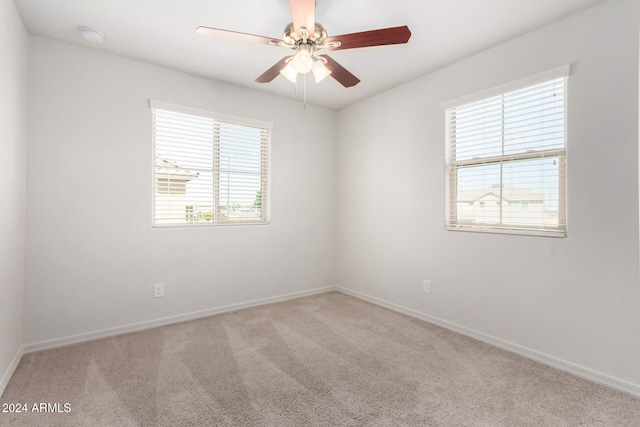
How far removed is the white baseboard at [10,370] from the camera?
1.98 m

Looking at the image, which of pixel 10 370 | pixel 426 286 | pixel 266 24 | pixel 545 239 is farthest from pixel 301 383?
Answer: pixel 266 24

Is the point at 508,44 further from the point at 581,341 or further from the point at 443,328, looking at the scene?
the point at 443,328

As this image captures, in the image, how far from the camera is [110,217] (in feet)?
9.42

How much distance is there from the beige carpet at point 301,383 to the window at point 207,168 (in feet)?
4.05

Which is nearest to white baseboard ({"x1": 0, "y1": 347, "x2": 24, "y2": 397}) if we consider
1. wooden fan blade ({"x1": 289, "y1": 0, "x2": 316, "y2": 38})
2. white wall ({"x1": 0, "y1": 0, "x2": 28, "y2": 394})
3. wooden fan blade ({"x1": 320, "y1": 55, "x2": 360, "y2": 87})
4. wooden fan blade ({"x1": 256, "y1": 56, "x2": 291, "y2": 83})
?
white wall ({"x1": 0, "y1": 0, "x2": 28, "y2": 394})

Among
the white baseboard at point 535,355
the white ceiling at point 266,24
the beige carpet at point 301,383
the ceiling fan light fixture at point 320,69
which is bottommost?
the beige carpet at point 301,383

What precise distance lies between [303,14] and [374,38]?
1.47 feet

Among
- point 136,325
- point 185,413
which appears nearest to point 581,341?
point 185,413

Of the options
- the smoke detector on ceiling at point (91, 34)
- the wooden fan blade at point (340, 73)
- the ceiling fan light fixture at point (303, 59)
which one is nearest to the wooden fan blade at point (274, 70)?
the ceiling fan light fixture at point (303, 59)

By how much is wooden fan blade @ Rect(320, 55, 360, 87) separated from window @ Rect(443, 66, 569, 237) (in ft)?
3.80

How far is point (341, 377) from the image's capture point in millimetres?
2184

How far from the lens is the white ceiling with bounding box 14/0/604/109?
7.19ft

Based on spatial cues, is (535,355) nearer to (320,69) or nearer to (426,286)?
(426,286)

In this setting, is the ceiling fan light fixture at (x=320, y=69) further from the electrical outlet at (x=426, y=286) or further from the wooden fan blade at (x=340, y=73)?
the electrical outlet at (x=426, y=286)
